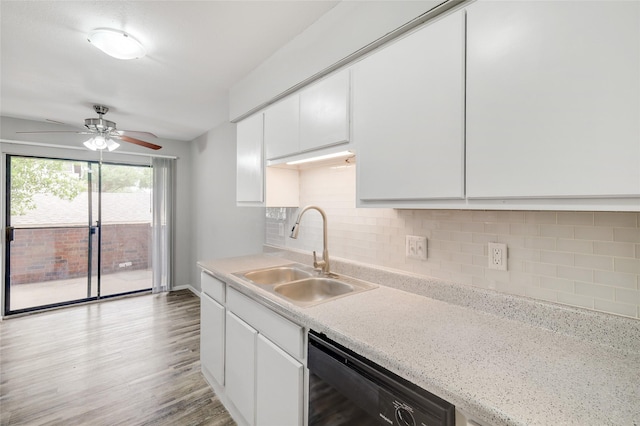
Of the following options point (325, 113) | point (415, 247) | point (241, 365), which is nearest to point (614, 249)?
point (415, 247)

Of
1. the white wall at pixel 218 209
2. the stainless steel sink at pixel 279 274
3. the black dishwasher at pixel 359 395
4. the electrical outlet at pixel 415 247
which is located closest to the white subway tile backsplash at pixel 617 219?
the electrical outlet at pixel 415 247

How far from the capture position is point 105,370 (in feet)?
8.04

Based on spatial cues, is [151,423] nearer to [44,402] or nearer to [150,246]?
[44,402]

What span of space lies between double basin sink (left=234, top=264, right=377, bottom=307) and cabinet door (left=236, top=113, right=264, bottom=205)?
567mm

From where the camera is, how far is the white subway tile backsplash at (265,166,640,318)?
98 cm

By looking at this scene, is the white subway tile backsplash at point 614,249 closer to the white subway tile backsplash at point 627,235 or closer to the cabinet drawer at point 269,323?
the white subway tile backsplash at point 627,235

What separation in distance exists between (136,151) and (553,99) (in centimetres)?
479

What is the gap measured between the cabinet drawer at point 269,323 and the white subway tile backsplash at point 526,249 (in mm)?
Result: 683

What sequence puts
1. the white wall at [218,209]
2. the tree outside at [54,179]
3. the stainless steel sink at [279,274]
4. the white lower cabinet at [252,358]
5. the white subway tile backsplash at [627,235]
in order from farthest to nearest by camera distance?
the tree outside at [54,179] < the white wall at [218,209] < the stainless steel sink at [279,274] < the white lower cabinet at [252,358] < the white subway tile backsplash at [627,235]

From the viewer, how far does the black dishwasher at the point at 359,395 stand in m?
0.83

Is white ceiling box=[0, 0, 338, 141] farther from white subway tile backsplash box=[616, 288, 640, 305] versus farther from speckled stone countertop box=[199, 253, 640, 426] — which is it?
white subway tile backsplash box=[616, 288, 640, 305]

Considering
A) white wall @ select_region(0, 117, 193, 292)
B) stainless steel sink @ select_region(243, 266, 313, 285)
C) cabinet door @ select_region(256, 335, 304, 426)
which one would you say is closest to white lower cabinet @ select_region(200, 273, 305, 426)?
cabinet door @ select_region(256, 335, 304, 426)

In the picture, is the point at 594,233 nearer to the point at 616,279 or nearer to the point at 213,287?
the point at 616,279

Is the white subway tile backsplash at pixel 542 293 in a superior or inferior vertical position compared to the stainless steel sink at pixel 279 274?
superior
